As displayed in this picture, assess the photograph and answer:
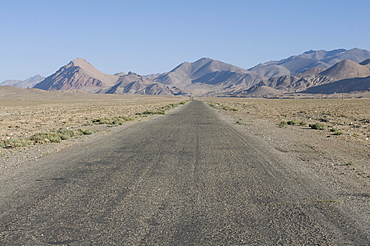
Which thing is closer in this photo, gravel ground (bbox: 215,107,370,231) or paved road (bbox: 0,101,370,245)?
paved road (bbox: 0,101,370,245)

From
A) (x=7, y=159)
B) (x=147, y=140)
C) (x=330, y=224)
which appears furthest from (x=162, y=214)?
(x=147, y=140)

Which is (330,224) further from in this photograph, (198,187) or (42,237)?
(42,237)

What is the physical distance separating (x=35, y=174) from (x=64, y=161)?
187 centimetres

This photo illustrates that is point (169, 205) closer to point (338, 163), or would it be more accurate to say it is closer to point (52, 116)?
point (338, 163)

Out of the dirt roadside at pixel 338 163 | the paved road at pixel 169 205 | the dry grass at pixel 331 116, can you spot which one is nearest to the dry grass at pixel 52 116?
the paved road at pixel 169 205

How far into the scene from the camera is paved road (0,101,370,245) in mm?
4879

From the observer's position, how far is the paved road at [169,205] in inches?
192

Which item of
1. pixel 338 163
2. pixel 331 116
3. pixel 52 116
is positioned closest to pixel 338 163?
pixel 338 163

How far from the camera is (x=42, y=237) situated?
4844mm

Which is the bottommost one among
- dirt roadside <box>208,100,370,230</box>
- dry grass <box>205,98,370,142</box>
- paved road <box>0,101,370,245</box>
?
dry grass <box>205,98,370,142</box>

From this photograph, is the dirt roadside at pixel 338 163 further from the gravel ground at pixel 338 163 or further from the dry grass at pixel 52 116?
the dry grass at pixel 52 116

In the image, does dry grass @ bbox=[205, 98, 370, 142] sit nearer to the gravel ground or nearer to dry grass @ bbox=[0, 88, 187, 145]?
the gravel ground

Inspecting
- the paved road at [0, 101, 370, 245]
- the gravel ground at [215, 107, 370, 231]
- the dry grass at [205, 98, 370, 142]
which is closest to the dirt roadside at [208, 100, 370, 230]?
the gravel ground at [215, 107, 370, 231]

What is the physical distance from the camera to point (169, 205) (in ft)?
20.4
